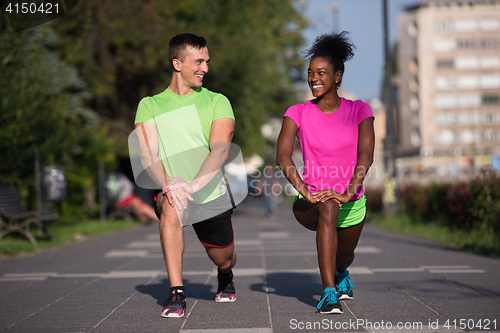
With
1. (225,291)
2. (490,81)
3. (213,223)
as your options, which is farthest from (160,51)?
(490,81)

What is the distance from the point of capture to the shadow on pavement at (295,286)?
518cm

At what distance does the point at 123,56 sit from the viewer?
2038cm

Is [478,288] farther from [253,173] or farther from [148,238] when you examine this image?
[253,173]

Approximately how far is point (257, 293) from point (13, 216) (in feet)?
20.4

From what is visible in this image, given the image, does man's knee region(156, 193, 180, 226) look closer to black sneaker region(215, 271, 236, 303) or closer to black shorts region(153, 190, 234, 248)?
black shorts region(153, 190, 234, 248)

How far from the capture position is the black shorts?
4418mm

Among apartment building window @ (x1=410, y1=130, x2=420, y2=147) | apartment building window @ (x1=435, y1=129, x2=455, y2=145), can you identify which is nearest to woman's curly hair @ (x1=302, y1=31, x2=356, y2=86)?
apartment building window @ (x1=435, y1=129, x2=455, y2=145)

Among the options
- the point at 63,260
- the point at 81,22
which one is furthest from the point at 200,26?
the point at 63,260

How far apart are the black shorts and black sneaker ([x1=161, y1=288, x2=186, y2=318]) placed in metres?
0.45

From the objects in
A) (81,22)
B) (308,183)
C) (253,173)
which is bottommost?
(253,173)

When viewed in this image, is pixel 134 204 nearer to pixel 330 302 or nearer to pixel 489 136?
pixel 330 302

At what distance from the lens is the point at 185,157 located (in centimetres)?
443

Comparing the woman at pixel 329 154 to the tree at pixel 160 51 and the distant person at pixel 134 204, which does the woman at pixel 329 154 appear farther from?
the tree at pixel 160 51

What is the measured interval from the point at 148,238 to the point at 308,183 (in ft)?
29.8
